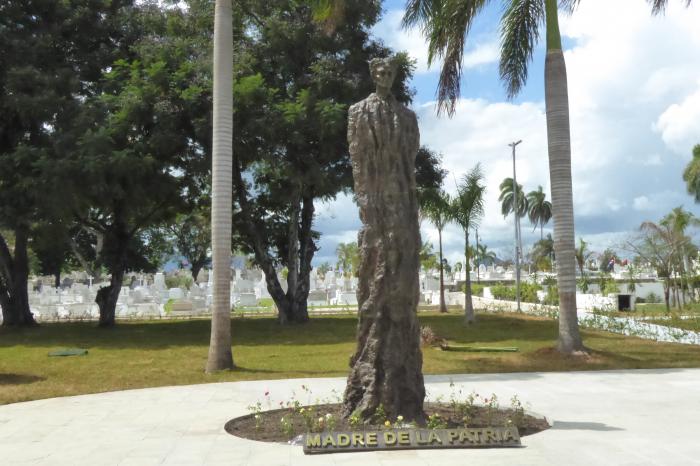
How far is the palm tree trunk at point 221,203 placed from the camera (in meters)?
12.9

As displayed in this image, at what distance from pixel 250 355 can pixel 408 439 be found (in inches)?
388

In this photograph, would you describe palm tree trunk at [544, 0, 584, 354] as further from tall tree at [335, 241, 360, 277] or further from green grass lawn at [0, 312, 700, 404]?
tall tree at [335, 241, 360, 277]

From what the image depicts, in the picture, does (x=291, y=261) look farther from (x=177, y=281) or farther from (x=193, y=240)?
(x=177, y=281)

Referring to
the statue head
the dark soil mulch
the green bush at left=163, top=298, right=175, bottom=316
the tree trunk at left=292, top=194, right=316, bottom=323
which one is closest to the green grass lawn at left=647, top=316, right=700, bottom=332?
the tree trunk at left=292, top=194, right=316, bottom=323

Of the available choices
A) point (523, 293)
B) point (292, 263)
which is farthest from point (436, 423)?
point (523, 293)

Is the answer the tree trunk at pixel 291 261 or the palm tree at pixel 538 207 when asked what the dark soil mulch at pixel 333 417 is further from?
the palm tree at pixel 538 207

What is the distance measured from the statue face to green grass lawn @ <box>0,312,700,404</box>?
671 centimetres

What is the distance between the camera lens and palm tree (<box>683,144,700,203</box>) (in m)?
37.1

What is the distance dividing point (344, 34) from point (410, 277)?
1702 centimetres

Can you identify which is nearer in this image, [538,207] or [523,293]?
[523,293]

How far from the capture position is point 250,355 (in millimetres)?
15719

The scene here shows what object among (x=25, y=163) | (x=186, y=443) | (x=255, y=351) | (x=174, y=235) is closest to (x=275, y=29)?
(x=25, y=163)

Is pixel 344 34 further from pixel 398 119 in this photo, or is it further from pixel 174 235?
pixel 174 235

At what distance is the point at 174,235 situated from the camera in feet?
176
